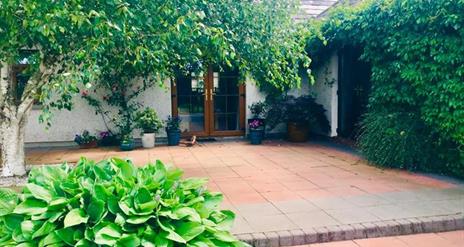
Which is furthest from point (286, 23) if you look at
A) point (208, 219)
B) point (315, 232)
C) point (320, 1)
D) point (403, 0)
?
point (320, 1)

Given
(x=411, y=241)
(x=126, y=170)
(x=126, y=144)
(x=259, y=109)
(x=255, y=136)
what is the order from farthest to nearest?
1. (x=259, y=109)
2. (x=255, y=136)
3. (x=126, y=144)
4. (x=411, y=241)
5. (x=126, y=170)

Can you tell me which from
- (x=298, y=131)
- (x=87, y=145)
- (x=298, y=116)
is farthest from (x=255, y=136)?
(x=87, y=145)

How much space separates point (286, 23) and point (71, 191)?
3.40m

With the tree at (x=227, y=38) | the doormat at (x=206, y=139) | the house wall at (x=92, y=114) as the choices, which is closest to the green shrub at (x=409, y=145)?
the tree at (x=227, y=38)

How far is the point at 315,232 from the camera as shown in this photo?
9.98 feet

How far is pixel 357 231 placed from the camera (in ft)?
10.1

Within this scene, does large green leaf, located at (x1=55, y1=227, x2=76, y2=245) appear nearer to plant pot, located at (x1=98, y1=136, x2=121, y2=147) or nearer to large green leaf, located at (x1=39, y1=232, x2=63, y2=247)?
large green leaf, located at (x1=39, y1=232, x2=63, y2=247)

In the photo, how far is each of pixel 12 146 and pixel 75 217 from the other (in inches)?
129

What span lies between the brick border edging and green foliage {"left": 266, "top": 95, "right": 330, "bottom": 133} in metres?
5.04

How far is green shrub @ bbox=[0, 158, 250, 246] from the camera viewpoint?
2.08 meters

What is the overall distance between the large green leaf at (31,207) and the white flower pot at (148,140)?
5381mm

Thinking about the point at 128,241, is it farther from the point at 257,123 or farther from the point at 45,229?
the point at 257,123

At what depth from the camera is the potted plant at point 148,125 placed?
7.63 metres

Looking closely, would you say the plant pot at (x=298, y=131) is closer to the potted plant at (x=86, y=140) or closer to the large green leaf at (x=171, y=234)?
the potted plant at (x=86, y=140)
